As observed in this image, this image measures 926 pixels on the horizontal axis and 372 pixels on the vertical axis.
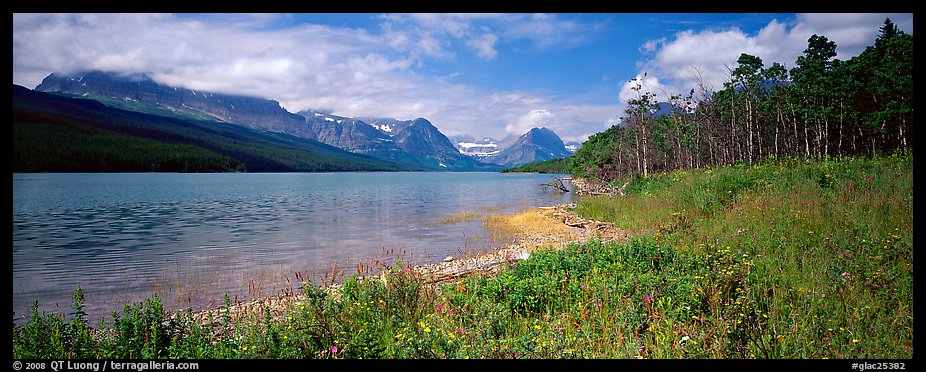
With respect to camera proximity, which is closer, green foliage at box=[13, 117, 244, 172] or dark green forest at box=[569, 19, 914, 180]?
dark green forest at box=[569, 19, 914, 180]

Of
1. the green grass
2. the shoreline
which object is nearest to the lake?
the shoreline

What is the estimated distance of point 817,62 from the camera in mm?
49812

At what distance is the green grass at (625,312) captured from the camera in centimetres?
450

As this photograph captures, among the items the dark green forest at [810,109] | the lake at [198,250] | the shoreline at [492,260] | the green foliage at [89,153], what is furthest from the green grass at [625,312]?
the green foliage at [89,153]

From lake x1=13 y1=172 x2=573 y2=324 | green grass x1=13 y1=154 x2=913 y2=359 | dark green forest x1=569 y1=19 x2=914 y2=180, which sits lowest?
lake x1=13 y1=172 x2=573 y2=324

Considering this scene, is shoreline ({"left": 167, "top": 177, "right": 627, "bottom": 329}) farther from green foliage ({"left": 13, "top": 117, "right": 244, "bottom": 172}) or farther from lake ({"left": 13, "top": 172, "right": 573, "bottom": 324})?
green foliage ({"left": 13, "top": 117, "right": 244, "bottom": 172})

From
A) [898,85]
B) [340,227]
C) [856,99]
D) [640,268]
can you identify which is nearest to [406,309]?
[640,268]

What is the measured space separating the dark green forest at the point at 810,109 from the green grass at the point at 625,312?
1513 inches

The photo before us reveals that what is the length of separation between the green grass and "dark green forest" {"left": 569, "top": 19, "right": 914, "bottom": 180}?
126ft

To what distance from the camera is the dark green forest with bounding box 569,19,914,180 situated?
41.3 meters

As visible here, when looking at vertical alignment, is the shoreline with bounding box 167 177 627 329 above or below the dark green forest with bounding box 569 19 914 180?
below

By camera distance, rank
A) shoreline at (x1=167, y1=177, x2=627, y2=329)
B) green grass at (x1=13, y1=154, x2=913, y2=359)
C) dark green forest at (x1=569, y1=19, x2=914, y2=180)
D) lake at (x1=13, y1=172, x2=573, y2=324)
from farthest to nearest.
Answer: dark green forest at (x1=569, y1=19, x2=914, y2=180) → lake at (x1=13, y1=172, x2=573, y2=324) → shoreline at (x1=167, y1=177, x2=627, y2=329) → green grass at (x1=13, y1=154, x2=913, y2=359)

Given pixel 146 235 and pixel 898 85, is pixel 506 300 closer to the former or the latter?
pixel 146 235

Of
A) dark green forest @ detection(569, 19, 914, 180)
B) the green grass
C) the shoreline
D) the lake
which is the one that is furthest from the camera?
dark green forest @ detection(569, 19, 914, 180)
